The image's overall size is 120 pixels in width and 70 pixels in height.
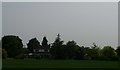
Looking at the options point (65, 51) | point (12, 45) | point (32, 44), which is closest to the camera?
point (65, 51)

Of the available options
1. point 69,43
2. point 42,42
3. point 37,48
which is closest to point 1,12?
point 69,43

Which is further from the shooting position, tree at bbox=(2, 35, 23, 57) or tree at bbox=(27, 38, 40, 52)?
tree at bbox=(27, 38, 40, 52)

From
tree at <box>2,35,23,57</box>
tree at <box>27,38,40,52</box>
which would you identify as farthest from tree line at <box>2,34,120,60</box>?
tree at <box>27,38,40,52</box>

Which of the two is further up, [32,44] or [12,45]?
[32,44]

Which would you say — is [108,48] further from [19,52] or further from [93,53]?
[19,52]

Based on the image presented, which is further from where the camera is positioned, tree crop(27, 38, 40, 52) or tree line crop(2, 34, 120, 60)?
tree crop(27, 38, 40, 52)

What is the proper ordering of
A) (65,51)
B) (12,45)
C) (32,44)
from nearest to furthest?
(65,51)
(12,45)
(32,44)

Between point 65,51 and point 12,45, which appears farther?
point 12,45

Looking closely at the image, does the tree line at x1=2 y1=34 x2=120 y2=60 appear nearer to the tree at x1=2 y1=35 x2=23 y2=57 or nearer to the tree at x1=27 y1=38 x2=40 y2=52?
the tree at x1=2 y1=35 x2=23 y2=57

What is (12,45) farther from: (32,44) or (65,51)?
(32,44)

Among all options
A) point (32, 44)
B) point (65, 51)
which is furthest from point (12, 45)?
point (32, 44)


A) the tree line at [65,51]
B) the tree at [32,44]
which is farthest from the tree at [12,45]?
the tree at [32,44]

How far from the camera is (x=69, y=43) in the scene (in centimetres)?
7788

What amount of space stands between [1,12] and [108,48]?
5740cm
